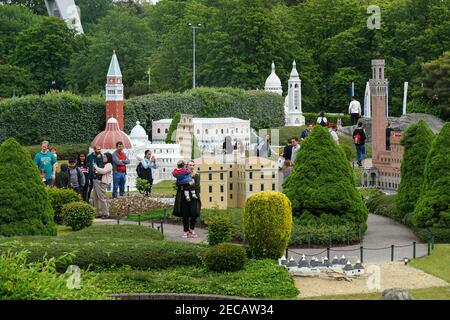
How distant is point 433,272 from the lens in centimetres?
2620

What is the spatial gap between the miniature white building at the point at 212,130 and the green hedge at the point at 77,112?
2968 millimetres

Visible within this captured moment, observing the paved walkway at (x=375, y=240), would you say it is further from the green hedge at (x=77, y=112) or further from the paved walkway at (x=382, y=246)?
the green hedge at (x=77, y=112)

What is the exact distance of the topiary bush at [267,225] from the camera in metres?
26.8

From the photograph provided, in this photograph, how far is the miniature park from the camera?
Answer: 24953 millimetres

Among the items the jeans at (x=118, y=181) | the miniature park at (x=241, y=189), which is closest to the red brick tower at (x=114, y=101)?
the miniature park at (x=241, y=189)

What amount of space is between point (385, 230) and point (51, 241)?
29.6ft

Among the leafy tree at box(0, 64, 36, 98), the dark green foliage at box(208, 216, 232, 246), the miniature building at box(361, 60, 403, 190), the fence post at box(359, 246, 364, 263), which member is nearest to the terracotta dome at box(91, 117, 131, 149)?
the miniature building at box(361, 60, 403, 190)

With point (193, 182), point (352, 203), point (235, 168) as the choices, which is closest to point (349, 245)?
point (352, 203)

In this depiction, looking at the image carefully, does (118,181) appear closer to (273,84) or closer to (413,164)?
(413,164)

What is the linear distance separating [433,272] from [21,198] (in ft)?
27.9

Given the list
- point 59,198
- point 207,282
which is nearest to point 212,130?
point 59,198

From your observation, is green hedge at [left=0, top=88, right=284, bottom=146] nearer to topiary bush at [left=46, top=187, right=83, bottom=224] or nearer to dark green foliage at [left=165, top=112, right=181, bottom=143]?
dark green foliage at [left=165, top=112, right=181, bottom=143]
